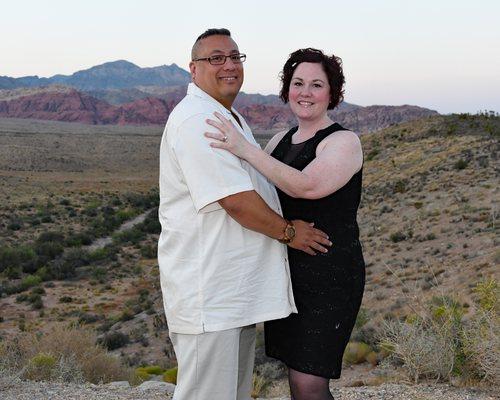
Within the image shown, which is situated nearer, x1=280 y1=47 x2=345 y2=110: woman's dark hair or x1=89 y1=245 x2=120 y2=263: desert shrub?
x1=280 y1=47 x2=345 y2=110: woman's dark hair

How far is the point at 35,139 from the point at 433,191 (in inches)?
2482

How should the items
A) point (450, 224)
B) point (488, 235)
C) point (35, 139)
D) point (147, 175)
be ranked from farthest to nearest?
1. point (35, 139)
2. point (147, 175)
3. point (450, 224)
4. point (488, 235)

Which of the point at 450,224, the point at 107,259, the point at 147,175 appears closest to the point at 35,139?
the point at 147,175

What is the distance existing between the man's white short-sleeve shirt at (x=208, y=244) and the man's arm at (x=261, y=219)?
0.04 m

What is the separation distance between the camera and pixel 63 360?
21.5 feet

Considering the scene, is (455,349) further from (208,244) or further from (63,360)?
(63,360)

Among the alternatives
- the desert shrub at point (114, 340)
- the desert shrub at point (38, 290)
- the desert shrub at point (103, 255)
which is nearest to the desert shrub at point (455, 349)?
the desert shrub at point (114, 340)

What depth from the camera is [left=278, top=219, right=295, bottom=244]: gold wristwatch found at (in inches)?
101

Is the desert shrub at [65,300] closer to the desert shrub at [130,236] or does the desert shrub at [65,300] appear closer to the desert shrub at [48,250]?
the desert shrub at [48,250]

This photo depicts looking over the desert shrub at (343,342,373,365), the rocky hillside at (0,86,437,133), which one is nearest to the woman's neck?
the desert shrub at (343,342,373,365)

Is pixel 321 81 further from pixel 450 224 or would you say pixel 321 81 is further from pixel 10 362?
pixel 450 224

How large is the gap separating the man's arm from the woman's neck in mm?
477

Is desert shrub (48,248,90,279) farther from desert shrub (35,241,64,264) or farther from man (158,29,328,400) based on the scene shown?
man (158,29,328,400)

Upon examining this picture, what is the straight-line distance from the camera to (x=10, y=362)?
6605mm
